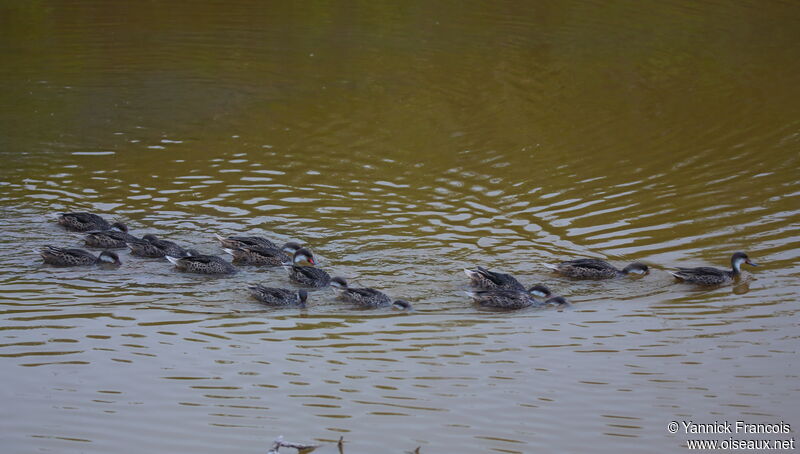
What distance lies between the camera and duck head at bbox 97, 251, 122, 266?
12641 mm

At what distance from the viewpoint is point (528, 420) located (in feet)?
29.2

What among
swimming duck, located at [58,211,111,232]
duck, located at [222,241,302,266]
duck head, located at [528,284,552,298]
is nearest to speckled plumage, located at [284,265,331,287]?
duck, located at [222,241,302,266]

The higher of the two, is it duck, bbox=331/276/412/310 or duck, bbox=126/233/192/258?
duck, bbox=126/233/192/258

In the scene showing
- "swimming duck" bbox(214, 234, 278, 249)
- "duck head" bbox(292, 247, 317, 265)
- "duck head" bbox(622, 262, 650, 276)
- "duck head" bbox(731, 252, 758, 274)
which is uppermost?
"swimming duck" bbox(214, 234, 278, 249)

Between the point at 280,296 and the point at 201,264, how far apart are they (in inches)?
54.6

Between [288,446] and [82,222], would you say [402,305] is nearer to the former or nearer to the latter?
[288,446]

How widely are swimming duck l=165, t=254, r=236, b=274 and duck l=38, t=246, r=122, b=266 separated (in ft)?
2.30

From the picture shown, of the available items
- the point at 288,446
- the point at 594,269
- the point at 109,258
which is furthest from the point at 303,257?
the point at 288,446

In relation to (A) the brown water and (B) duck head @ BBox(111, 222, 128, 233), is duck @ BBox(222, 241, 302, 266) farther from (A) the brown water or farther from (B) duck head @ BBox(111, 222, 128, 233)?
(B) duck head @ BBox(111, 222, 128, 233)

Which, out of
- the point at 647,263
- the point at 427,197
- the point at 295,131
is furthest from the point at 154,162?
the point at 647,263

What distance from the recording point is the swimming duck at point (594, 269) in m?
12.5

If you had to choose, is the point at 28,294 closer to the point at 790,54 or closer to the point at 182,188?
the point at 182,188

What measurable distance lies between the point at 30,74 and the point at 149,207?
8.65 meters

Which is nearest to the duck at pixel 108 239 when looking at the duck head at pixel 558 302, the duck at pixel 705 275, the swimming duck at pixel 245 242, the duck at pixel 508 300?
the swimming duck at pixel 245 242
